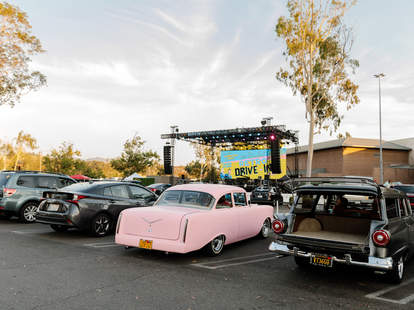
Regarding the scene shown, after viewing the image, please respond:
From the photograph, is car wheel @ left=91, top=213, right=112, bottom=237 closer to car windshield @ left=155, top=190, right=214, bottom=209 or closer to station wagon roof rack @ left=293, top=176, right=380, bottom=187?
car windshield @ left=155, top=190, right=214, bottom=209

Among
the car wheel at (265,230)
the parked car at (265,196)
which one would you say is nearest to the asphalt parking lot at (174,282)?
the car wheel at (265,230)

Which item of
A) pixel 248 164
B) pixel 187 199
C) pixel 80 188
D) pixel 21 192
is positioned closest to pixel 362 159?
pixel 248 164

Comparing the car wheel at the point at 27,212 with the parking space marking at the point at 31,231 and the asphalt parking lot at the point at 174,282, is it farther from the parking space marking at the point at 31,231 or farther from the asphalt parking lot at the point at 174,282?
the asphalt parking lot at the point at 174,282

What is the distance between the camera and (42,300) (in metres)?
4.05

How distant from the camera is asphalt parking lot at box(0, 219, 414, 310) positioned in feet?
13.6

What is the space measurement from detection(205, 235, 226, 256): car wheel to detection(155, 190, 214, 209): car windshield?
71 centimetres

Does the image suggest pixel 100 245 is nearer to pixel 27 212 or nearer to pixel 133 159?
→ pixel 27 212

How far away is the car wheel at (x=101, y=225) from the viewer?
27.5ft

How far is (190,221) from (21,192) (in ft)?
23.5

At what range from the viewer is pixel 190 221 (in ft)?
19.3

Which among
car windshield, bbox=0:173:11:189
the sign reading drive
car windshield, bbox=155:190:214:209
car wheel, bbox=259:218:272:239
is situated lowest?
car wheel, bbox=259:218:272:239

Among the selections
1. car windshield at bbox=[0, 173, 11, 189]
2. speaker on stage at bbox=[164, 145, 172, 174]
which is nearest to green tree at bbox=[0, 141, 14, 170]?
speaker on stage at bbox=[164, 145, 172, 174]

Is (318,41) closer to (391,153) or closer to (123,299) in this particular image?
(123,299)

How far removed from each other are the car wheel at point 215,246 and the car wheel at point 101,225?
3385 millimetres
